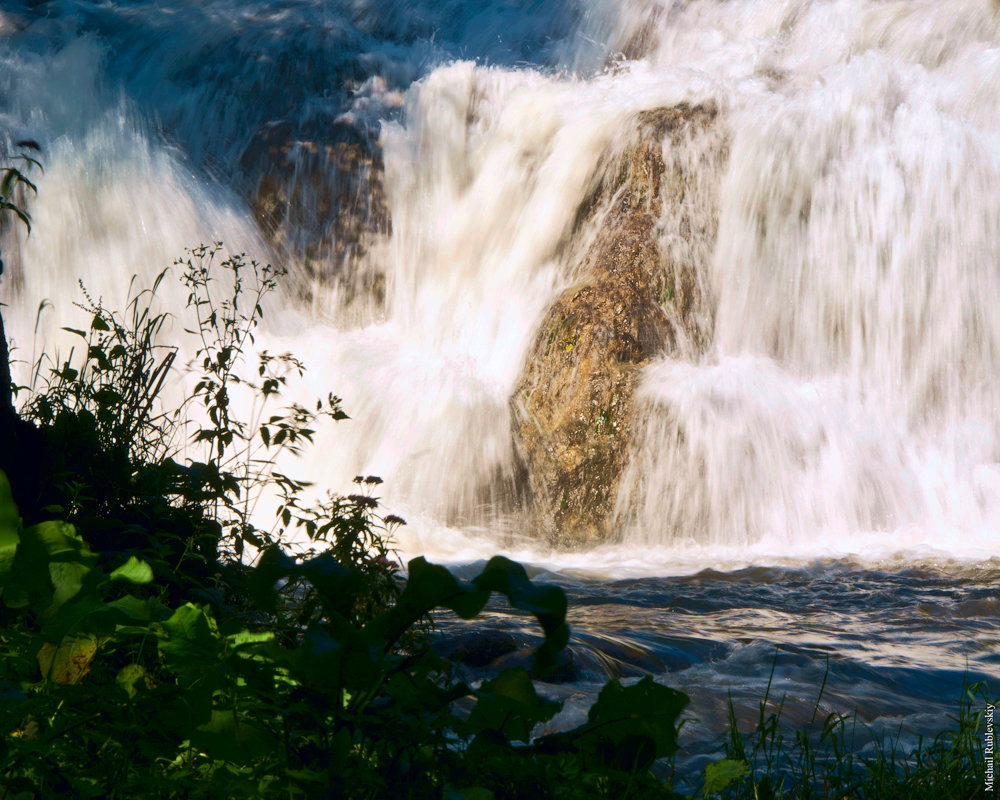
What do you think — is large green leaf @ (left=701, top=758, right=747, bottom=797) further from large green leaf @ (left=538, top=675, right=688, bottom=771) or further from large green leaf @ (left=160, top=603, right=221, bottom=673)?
large green leaf @ (left=160, top=603, right=221, bottom=673)

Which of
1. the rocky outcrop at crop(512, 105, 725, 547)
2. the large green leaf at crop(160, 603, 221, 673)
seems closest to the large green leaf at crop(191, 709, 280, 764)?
the large green leaf at crop(160, 603, 221, 673)

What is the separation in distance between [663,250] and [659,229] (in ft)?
0.76

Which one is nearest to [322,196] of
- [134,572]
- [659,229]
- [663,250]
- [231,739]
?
[659,229]

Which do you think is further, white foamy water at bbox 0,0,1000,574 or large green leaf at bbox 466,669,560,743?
white foamy water at bbox 0,0,1000,574

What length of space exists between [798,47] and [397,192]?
4621mm

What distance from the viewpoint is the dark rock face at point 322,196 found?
10398mm

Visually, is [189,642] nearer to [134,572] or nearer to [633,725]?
[134,572]

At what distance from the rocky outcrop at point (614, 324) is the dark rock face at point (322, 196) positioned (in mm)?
3142

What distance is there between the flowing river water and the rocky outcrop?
0.11 meters

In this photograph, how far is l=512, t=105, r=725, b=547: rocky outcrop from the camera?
23.1ft

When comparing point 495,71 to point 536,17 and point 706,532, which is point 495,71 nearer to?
point 536,17

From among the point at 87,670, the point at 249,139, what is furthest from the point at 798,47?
the point at 87,670

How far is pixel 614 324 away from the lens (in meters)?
7.45

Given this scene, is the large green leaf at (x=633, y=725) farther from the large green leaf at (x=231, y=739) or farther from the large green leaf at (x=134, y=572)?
the large green leaf at (x=134, y=572)
